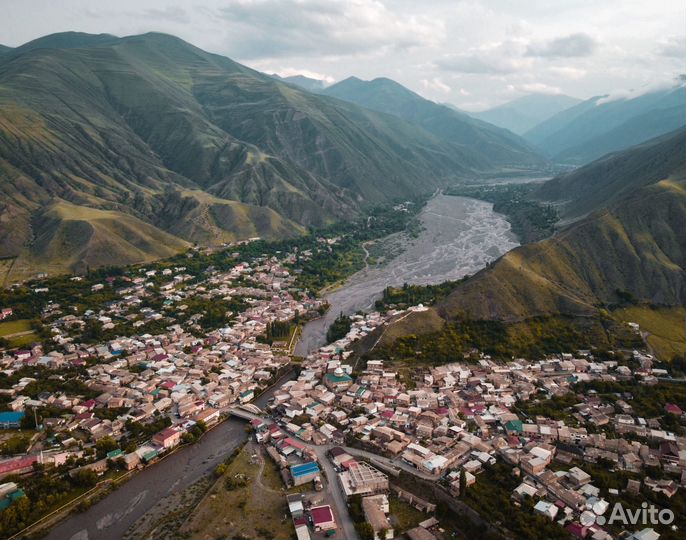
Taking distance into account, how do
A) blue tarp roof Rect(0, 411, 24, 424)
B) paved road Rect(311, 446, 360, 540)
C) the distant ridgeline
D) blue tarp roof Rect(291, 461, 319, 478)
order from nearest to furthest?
paved road Rect(311, 446, 360, 540) < blue tarp roof Rect(291, 461, 319, 478) < blue tarp roof Rect(0, 411, 24, 424) < the distant ridgeline

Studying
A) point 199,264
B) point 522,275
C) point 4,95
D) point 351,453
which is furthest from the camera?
point 4,95

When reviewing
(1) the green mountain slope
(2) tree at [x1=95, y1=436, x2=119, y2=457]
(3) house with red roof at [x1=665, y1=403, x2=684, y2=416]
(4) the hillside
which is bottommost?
(3) house with red roof at [x1=665, y1=403, x2=684, y2=416]

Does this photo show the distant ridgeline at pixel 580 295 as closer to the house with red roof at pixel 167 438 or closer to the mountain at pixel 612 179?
the mountain at pixel 612 179

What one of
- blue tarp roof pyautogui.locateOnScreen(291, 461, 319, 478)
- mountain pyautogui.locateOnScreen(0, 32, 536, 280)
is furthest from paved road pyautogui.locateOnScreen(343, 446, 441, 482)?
mountain pyautogui.locateOnScreen(0, 32, 536, 280)

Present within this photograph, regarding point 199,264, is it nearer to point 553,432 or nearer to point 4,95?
point 553,432

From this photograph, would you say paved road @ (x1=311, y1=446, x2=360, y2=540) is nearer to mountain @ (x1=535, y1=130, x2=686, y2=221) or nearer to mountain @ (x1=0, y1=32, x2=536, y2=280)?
mountain @ (x1=0, y1=32, x2=536, y2=280)

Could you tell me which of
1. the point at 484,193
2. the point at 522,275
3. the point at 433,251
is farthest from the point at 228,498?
the point at 484,193
